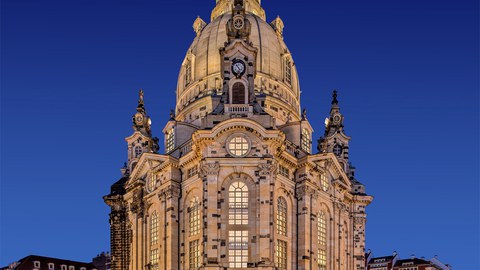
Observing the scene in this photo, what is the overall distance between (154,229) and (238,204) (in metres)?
17.4

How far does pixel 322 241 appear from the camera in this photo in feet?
353

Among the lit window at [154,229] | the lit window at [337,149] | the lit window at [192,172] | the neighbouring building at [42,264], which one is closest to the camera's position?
the lit window at [192,172]

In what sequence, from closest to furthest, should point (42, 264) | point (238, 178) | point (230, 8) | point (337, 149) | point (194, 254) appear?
point (238, 178), point (194, 254), point (337, 149), point (230, 8), point (42, 264)

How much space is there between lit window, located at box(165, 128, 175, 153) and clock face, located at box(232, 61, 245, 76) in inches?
664

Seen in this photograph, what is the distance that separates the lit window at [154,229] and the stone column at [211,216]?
14.8m

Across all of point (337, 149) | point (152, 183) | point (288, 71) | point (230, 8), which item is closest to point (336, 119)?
point (337, 149)

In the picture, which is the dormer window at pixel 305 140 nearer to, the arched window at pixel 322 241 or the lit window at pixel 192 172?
the arched window at pixel 322 241

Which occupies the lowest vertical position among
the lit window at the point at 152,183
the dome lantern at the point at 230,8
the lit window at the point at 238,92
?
the lit window at the point at 152,183

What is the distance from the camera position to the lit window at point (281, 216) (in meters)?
98.8

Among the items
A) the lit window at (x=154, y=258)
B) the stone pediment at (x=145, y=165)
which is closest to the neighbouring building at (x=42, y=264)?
the stone pediment at (x=145, y=165)

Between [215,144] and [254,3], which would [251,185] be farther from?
[254,3]

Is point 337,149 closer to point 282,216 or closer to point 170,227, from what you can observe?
point 282,216

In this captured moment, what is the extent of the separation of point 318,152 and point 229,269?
25.8 meters

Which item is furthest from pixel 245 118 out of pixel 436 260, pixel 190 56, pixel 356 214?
pixel 436 260
